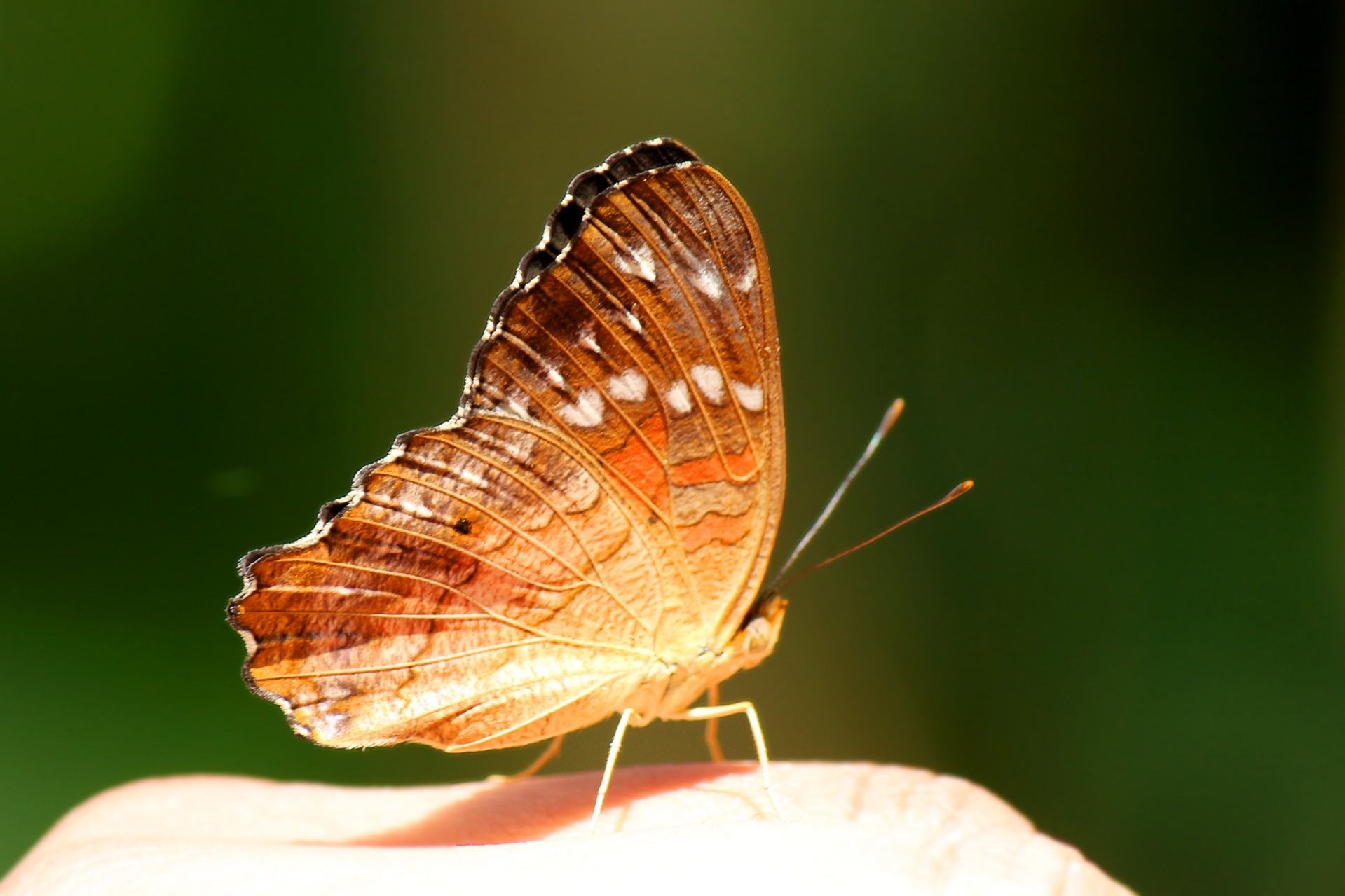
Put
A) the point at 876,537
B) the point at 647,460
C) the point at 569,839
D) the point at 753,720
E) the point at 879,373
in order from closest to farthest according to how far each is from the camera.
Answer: the point at 876,537, the point at 569,839, the point at 647,460, the point at 753,720, the point at 879,373

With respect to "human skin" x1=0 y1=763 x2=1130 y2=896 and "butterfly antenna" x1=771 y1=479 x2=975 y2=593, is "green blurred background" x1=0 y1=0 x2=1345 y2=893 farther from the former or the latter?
"butterfly antenna" x1=771 y1=479 x2=975 y2=593

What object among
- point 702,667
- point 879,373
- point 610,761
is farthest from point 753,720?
point 879,373

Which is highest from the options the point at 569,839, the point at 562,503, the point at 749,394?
the point at 749,394

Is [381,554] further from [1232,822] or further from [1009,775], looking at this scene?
[1232,822]

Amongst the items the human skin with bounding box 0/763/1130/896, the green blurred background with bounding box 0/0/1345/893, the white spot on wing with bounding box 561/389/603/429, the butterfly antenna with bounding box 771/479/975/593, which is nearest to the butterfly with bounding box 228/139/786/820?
the white spot on wing with bounding box 561/389/603/429

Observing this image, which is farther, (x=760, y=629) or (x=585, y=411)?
(x=760, y=629)

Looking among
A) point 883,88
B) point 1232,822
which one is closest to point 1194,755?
point 1232,822

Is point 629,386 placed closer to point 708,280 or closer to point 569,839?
point 708,280
